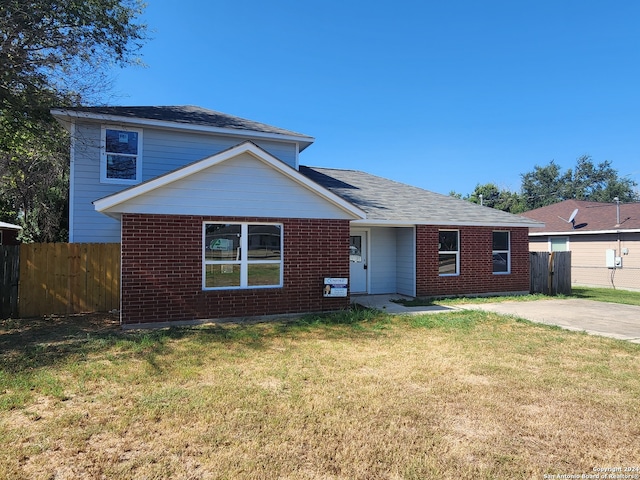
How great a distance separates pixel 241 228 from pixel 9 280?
5903 millimetres

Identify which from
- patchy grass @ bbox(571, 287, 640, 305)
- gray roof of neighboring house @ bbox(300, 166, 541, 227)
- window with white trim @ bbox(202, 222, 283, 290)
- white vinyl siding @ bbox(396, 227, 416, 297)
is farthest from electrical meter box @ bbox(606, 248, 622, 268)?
window with white trim @ bbox(202, 222, 283, 290)

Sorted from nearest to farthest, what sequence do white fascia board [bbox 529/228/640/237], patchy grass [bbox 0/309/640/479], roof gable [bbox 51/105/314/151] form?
patchy grass [bbox 0/309/640/479], roof gable [bbox 51/105/314/151], white fascia board [bbox 529/228/640/237]

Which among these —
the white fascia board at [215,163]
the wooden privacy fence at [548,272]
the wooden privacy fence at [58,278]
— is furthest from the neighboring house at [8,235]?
the wooden privacy fence at [548,272]

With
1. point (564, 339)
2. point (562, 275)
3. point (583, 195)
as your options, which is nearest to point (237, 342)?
point (564, 339)

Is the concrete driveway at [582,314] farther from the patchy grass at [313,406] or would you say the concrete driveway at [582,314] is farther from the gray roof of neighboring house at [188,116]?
the gray roof of neighboring house at [188,116]

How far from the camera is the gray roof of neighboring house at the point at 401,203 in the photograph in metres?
13.0

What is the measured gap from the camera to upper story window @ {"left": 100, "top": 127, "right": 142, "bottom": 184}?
11.0 meters

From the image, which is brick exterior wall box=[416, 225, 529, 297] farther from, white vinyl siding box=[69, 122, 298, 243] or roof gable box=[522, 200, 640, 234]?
roof gable box=[522, 200, 640, 234]

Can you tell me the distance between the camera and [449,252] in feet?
44.5

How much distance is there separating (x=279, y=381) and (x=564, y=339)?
5816 millimetres

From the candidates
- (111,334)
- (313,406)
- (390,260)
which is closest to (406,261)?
(390,260)

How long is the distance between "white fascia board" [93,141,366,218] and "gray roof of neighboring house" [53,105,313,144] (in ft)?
12.1

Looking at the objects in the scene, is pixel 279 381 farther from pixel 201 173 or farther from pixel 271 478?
pixel 201 173

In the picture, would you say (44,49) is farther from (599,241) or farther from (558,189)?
(558,189)
